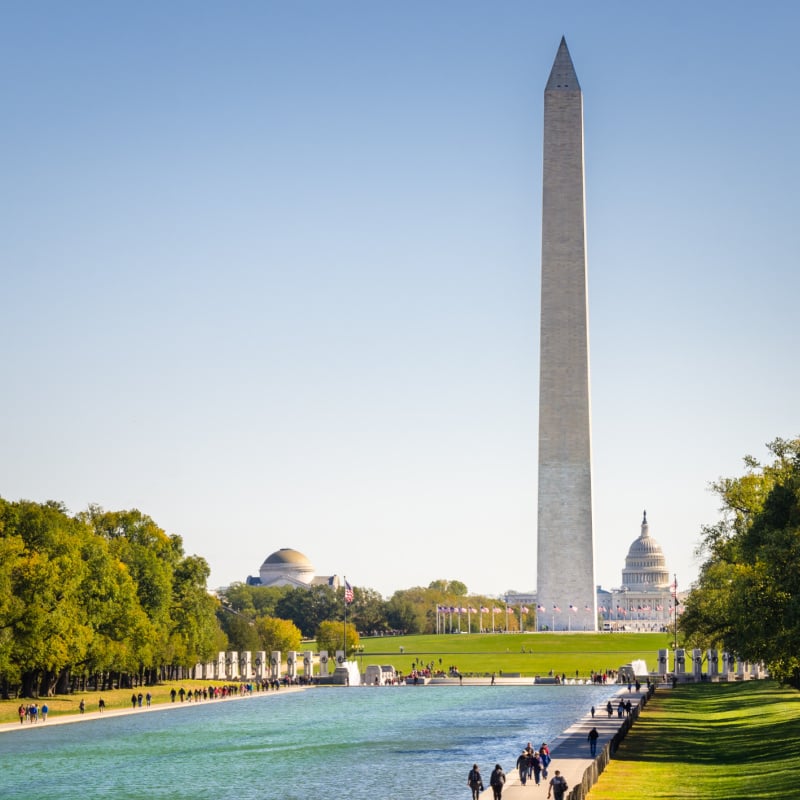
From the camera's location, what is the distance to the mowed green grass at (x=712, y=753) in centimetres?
3178

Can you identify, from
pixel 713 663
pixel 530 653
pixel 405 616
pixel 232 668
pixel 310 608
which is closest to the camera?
pixel 713 663

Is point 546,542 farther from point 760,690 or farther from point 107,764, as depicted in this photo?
point 107,764

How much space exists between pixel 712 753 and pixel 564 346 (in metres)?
72.3

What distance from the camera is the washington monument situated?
111 metres

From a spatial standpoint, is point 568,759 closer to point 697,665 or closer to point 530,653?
point 697,665

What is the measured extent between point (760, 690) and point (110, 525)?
38817 mm

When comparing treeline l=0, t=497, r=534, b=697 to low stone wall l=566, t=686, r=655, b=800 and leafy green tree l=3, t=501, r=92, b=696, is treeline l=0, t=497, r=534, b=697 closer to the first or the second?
leafy green tree l=3, t=501, r=92, b=696

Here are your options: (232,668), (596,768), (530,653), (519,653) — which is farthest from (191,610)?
(596,768)

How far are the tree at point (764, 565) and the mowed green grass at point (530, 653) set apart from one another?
47908mm

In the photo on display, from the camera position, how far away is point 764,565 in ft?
130

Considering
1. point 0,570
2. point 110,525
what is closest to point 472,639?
point 110,525

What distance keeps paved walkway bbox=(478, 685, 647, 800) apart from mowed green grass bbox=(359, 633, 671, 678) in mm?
49776

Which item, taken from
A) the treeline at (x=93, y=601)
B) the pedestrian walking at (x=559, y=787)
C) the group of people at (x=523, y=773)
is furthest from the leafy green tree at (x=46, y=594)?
the pedestrian walking at (x=559, y=787)

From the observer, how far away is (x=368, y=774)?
38.2 metres
